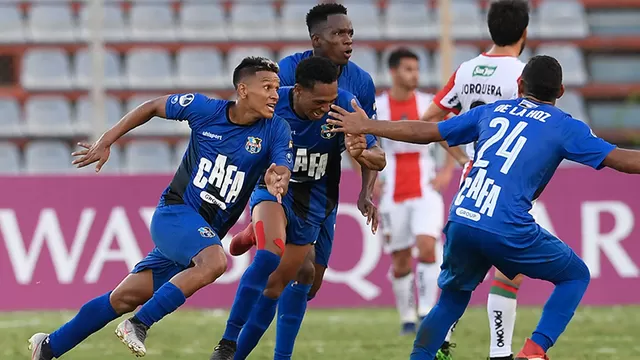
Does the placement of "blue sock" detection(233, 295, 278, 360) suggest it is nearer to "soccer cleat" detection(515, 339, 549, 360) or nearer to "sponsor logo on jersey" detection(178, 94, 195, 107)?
"sponsor logo on jersey" detection(178, 94, 195, 107)

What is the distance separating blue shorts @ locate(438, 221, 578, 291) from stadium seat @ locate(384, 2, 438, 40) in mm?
11173

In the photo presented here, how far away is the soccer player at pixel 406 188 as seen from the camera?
11.2m

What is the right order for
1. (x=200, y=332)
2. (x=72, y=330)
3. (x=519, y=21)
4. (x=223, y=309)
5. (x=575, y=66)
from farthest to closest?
(x=575, y=66) < (x=223, y=309) < (x=200, y=332) < (x=519, y=21) < (x=72, y=330)

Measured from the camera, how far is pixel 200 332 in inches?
416

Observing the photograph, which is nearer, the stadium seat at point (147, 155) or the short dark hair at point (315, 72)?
the short dark hair at point (315, 72)

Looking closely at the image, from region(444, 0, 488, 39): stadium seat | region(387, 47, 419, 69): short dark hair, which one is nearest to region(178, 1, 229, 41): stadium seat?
region(444, 0, 488, 39): stadium seat

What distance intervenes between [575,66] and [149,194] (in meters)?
7.33

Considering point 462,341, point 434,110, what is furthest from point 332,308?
point 434,110

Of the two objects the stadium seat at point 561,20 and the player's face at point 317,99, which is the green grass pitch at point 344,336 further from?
the stadium seat at point 561,20

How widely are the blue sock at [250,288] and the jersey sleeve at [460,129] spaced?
A: 1.37 m

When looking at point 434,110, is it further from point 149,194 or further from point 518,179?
point 149,194

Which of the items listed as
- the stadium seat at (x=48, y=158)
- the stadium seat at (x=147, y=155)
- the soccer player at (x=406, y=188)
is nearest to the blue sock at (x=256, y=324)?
the soccer player at (x=406, y=188)

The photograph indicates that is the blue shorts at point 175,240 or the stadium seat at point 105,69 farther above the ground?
the blue shorts at point 175,240

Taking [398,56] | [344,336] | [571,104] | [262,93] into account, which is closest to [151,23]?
[571,104]
